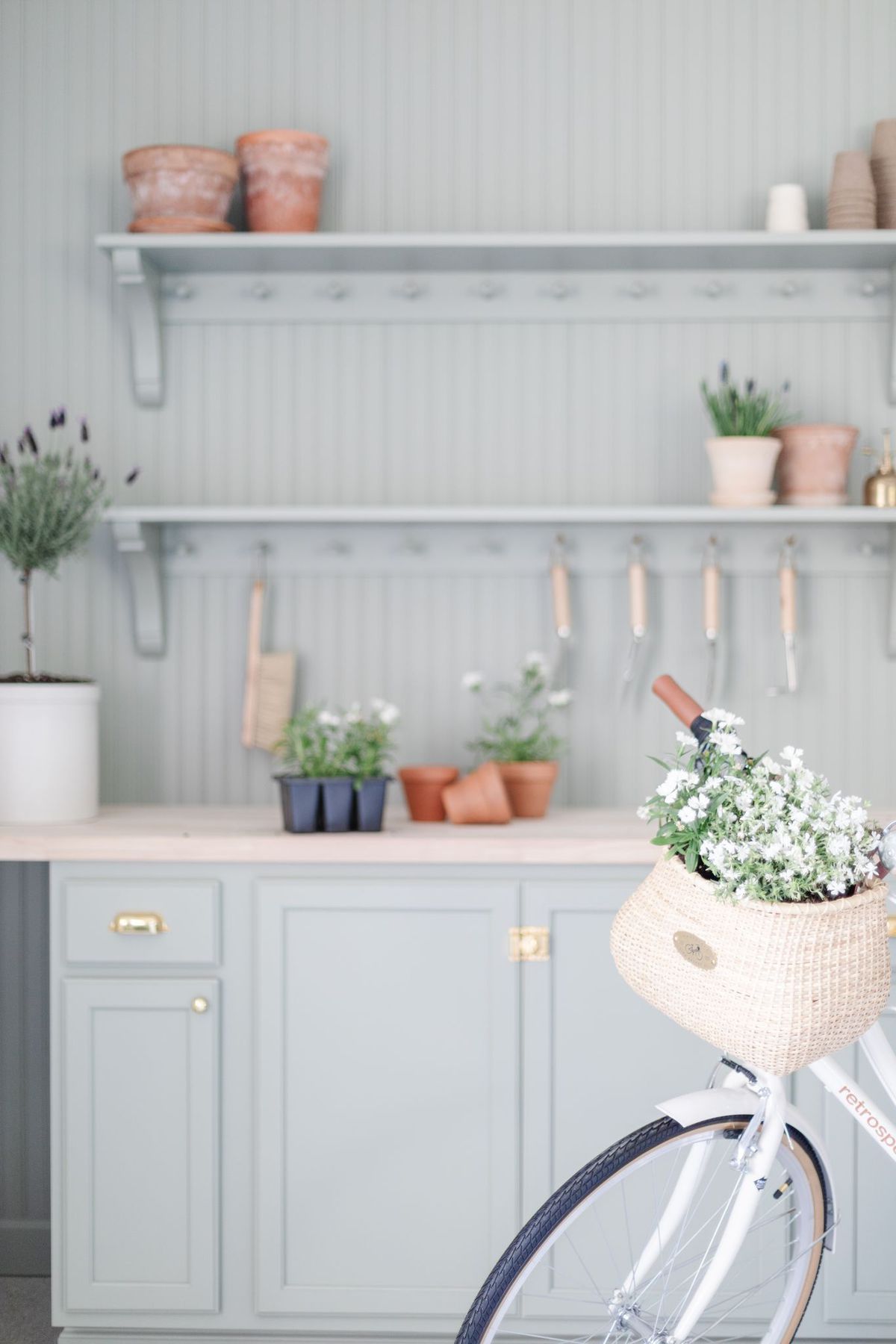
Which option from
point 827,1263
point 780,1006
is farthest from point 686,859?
point 827,1263

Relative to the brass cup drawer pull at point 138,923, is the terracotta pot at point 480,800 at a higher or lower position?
higher

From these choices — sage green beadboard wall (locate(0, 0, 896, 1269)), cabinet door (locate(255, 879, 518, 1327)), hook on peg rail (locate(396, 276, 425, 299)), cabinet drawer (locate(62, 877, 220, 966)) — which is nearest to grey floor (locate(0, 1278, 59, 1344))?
sage green beadboard wall (locate(0, 0, 896, 1269))

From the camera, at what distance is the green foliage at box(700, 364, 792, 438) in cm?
229

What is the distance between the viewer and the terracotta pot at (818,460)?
2.28m

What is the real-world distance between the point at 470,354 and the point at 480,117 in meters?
0.47

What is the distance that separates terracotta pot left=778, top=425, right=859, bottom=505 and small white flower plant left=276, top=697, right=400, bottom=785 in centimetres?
89

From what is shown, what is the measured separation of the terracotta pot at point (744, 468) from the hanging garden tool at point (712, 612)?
6.1 inches

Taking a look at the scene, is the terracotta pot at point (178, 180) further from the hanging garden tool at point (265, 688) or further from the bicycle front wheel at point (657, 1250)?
the bicycle front wheel at point (657, 1250)

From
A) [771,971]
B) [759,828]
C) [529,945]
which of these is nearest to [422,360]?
[529,945]

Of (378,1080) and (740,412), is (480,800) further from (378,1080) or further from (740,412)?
(740,412)

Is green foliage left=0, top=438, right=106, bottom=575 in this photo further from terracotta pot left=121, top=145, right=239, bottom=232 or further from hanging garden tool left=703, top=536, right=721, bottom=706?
hanging garden tool left=703, top=536, right=721, bottom=706

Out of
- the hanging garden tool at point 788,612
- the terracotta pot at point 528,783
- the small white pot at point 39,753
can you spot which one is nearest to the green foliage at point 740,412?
the hanging garden tool at point 788,612

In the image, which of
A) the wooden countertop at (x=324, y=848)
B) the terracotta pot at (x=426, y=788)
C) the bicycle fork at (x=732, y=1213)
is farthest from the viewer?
the terracotta pot at (x=426, y=788)

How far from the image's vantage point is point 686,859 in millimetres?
1222
